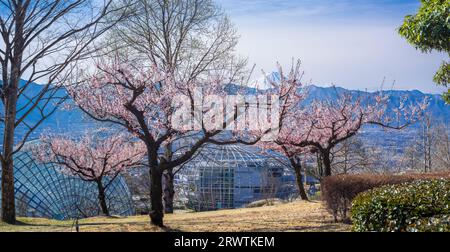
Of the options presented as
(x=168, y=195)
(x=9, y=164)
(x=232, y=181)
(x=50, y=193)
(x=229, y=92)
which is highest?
(x=229, y=92)

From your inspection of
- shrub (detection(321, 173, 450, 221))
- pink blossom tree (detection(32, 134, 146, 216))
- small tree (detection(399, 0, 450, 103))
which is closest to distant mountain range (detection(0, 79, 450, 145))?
pink blossom tree (detection(32, 134, 146, 216))

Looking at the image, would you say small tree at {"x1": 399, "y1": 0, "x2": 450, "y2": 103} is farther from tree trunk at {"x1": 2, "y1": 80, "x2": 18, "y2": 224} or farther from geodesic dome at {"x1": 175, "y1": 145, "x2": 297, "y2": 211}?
geodesic dome at {"x1": 175, "y1": 145, "x2": 297, "y2": 211}

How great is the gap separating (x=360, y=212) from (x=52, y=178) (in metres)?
27.7

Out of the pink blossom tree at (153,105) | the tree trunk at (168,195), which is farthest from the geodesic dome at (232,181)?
the pink blossom tree at (153,105)

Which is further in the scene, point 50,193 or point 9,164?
point 50,193

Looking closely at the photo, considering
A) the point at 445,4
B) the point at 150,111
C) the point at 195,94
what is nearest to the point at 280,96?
the point at 195,94

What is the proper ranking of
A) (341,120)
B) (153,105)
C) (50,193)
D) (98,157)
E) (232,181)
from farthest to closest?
(232,181) < (50,193) < (98,157) < (341,120) < (153,105)

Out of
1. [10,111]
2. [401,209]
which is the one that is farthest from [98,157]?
[401,209]

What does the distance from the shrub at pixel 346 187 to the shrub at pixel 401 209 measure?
3.12 metres

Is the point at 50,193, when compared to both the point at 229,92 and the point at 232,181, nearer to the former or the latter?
the point at 232,181

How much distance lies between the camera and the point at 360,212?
20.2 ft

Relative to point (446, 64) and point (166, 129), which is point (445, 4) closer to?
point (446, 64)

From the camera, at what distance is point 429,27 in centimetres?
939

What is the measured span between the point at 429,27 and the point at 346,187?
3813 mm
